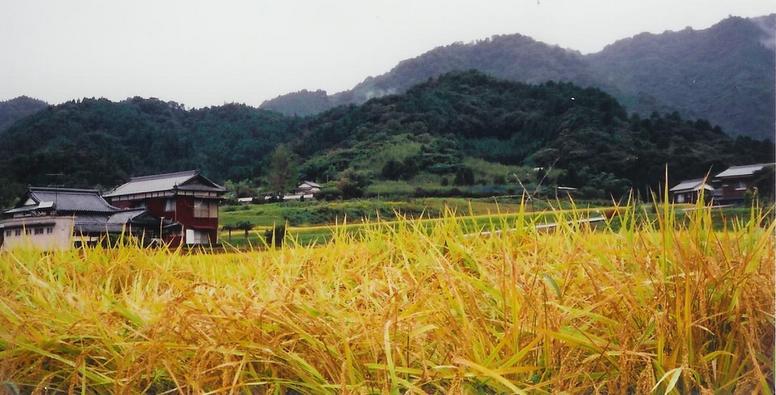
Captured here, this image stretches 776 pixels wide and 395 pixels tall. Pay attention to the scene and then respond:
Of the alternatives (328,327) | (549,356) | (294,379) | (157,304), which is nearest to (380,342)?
(328,327)

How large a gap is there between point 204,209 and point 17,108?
1168 millimetres

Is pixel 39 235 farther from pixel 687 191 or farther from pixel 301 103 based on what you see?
pixel 687 191

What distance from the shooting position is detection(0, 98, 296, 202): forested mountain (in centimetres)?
331

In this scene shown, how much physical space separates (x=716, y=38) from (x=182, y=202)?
2891 mm

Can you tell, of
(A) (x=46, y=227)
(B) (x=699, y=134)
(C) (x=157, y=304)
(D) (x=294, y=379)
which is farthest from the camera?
(A) (x=46, y=227)

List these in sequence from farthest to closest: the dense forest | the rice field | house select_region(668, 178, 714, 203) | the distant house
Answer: the distant house < the dense forest < house select_region(668, 178, 714, 203) < the rice field

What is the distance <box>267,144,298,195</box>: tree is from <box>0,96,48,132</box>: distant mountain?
131cm

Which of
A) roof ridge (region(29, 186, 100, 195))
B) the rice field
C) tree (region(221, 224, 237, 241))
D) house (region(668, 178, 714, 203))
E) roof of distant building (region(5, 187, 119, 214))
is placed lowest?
the rice field

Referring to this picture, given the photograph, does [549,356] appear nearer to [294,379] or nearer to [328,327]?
[328,327]

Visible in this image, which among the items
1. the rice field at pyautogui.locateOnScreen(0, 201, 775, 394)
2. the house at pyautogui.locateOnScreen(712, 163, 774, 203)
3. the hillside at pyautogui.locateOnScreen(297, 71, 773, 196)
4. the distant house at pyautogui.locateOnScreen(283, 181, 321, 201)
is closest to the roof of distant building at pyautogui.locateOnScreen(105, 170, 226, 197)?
the distant house at pyautogui.locateOnScreen(283, 181, 321, 201)

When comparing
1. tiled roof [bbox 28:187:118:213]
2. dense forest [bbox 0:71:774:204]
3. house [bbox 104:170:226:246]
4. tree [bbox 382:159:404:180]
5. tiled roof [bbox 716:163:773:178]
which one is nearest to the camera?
tiled roof [bbox 716:163:773:178]

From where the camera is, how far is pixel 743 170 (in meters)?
2.54

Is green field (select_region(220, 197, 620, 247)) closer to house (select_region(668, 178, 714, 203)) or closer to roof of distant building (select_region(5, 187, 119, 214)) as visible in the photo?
roof of distant building (select_region(5, 187, 119, 214))

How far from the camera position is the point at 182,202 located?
3.29 metres
